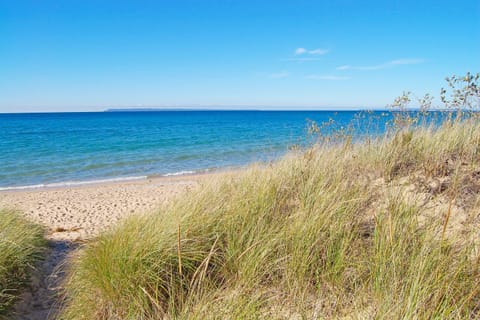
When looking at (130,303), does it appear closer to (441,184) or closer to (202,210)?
(202,210)

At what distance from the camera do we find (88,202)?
9602 mm

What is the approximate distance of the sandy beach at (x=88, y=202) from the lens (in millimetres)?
6734

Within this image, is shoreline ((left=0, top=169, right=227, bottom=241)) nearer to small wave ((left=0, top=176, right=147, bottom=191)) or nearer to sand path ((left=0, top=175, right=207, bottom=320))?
sand path ((left=0, top=175, right=207, bottom=320))

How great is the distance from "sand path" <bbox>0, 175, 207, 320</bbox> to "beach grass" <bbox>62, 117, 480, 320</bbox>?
62 cm

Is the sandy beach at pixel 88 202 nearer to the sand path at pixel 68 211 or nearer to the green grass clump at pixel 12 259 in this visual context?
the sand path at pixel 68 211

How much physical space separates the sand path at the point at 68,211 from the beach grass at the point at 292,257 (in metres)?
0.62

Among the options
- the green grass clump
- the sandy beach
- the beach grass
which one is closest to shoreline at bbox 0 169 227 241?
the sandy beach

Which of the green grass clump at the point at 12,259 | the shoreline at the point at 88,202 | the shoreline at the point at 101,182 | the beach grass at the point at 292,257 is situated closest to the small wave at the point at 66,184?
the shoreline at the point at 101,182

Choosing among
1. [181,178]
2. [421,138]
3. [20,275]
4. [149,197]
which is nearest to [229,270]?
[20,275]

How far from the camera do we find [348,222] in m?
2.79

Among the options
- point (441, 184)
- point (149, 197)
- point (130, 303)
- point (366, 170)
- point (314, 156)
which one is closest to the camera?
point (130, 303)

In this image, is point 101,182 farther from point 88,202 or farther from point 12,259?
point 12,259

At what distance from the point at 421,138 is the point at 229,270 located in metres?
4.80

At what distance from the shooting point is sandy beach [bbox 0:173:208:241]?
22.1 feet
